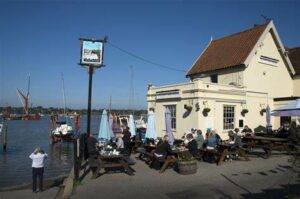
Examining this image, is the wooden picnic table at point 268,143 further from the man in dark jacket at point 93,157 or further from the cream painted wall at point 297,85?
the cream painted wall at point 297,85

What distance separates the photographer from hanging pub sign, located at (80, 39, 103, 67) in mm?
15953

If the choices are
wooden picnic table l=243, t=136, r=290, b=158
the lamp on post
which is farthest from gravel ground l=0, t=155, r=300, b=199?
the lamp on post

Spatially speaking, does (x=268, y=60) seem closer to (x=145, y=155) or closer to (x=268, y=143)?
(x=268, y=143)

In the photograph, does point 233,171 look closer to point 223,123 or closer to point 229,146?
point 229,146

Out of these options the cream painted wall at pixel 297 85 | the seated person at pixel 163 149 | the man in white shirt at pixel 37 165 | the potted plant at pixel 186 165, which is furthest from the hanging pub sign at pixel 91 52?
the cream painted wall at pixel 297 85

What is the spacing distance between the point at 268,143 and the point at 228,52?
11.4 metres

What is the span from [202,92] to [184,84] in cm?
163

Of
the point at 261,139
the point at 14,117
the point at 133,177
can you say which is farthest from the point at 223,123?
the point at 14,117

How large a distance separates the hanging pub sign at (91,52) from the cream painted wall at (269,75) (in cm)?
1347

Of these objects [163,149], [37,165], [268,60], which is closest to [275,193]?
[163,149]

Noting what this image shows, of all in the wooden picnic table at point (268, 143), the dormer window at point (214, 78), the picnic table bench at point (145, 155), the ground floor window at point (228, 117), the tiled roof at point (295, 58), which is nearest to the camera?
the picnic table bench at point (145, 155)

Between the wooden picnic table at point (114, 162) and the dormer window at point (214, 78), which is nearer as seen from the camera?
the wooden picnic table at point (114, 162)

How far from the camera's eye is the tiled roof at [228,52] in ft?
87.0

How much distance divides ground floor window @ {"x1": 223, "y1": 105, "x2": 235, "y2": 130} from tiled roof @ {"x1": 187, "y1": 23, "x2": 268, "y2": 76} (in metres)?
3.79
